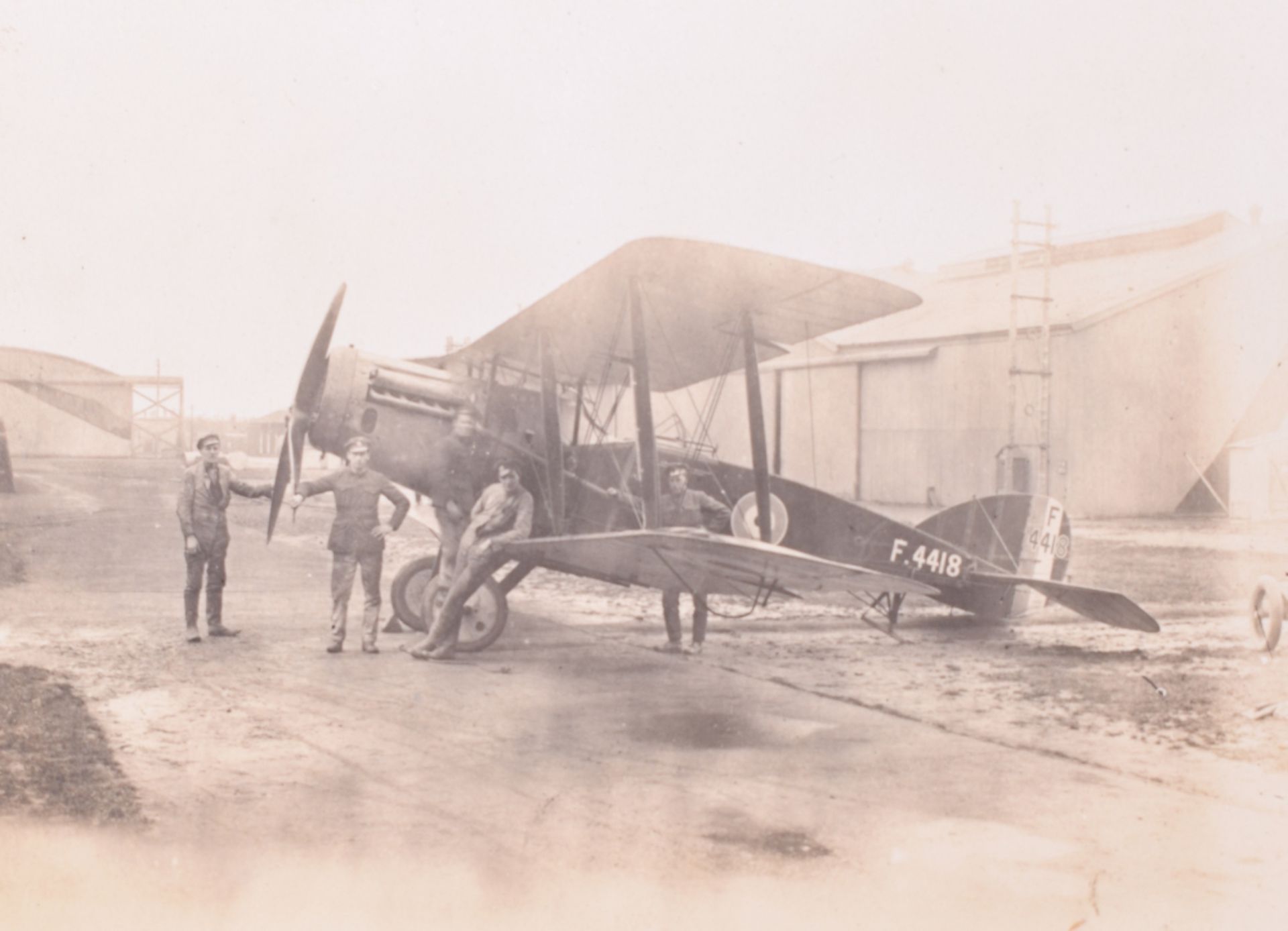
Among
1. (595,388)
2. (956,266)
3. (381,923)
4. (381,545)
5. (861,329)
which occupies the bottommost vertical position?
(381,923)

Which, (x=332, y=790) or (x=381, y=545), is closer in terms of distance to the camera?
(x=332, y=790)

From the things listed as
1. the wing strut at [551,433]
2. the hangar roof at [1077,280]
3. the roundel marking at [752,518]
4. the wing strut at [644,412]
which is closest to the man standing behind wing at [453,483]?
the wing strut at [551,433]

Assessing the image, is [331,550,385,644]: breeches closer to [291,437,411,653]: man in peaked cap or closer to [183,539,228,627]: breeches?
[291,437,411,653]: man in peaked cap

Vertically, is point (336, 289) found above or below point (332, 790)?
above

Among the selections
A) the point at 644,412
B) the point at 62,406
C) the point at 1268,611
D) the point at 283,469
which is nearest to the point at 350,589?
the point at 283,469

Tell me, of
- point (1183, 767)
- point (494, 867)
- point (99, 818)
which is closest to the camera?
point (494, 867)

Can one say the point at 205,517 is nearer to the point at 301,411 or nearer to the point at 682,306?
the point at 301,411

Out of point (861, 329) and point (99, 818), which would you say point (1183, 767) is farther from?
point (861, 329)

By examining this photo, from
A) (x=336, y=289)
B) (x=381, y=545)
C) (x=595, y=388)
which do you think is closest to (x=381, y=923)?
(x=381, y=545)
